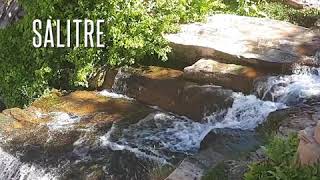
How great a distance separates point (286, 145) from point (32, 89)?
545 cm

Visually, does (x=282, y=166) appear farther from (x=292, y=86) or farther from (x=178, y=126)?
(x=292, y=86)

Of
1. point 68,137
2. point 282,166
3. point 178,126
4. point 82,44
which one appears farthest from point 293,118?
point 82,44

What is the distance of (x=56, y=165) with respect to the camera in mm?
6348

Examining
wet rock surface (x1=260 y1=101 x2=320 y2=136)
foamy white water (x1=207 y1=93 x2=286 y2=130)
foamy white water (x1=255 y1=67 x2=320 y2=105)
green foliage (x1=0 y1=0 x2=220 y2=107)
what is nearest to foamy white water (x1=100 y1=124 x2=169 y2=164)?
foamy white water (x1=207 y1=93 x2=286 y2=130)

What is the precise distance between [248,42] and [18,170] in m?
3.87

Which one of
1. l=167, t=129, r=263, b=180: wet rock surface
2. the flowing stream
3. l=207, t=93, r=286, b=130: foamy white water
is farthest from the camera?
l=207, t=93, r=286, b=130: foamy white water

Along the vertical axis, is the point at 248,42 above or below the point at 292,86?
above

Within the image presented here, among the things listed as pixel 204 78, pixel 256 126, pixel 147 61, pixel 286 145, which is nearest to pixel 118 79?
pixel 147 61

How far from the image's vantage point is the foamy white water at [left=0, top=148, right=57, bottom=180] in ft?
20.5

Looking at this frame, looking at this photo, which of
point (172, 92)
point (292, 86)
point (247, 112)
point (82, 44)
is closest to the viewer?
point (247, 112)

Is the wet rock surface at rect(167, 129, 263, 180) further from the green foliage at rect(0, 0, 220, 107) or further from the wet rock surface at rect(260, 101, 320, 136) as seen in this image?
the green foliage at rect(0, 0, 220, 107)

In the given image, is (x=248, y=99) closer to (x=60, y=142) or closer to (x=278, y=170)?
(x=60, y=142)

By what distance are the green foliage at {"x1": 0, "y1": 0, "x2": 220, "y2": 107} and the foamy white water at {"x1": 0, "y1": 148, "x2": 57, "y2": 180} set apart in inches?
92.8

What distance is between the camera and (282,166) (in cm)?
431
